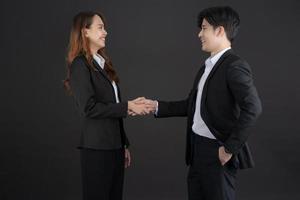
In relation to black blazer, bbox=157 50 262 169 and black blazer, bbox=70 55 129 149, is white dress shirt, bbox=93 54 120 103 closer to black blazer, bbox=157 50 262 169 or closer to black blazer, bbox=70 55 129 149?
black blazer, bbox=70 55 129 149

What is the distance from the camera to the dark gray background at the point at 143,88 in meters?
3.46

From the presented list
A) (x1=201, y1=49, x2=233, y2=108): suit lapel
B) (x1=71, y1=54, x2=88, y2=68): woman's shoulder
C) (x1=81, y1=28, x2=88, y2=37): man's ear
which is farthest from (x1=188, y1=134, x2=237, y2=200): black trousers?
(x1=81, y1=28, x2=88, y2=37): man's ear

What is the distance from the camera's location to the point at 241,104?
2135 millimetres

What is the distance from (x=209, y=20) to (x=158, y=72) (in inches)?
54.4

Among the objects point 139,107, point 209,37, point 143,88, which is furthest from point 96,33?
point 143,88

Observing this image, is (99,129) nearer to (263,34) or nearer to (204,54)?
(204,54)

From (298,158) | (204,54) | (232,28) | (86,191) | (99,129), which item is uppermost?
(232,28)

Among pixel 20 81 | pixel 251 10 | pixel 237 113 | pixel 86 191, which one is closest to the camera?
pixel 237 113

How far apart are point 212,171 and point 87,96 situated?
78 cm

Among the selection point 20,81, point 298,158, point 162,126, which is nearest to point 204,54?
point 162,126

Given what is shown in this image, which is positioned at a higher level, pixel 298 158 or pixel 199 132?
pixel 199 132

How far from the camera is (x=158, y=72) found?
362 centimetres

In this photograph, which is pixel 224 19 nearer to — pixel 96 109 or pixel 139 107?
pixel 139 107

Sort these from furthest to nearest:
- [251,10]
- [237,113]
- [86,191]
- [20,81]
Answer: [251,10] → [20,81] → [86,191] → [237,113]
